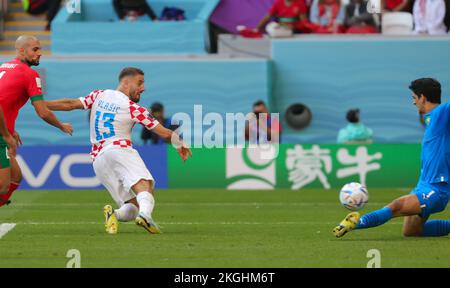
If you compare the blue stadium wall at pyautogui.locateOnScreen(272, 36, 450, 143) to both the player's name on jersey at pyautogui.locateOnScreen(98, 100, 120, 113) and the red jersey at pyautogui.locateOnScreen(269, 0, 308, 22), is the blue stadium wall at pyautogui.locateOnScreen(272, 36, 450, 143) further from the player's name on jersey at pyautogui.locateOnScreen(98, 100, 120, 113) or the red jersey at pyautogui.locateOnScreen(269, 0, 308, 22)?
the player's name on jersey at pyautogui.locateOnScreen(98, 100, 120, 113)

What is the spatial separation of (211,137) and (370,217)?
569 inches

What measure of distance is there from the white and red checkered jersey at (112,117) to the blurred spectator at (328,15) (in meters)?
14.9

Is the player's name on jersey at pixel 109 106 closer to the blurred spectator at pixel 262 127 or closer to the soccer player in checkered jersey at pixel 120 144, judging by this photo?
the soccer player in checkered jersey at pixel 120 144

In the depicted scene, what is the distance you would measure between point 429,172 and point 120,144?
3584mm

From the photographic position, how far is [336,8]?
28.6 metres

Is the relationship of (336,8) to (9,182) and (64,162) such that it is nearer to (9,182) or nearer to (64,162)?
(64,162)

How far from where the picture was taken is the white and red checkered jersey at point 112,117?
14.0 m

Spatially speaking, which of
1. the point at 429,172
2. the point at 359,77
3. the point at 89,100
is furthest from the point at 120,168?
the point at 359,77

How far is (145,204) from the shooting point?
44.4ft

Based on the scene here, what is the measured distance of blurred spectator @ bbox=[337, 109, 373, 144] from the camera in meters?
25.2

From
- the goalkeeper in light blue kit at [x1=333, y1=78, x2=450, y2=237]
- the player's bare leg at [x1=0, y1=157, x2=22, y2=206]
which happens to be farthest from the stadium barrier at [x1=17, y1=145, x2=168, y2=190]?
the goalkeeper in light blue kit at [x1=333, y1=78, x2=450, y2=237]

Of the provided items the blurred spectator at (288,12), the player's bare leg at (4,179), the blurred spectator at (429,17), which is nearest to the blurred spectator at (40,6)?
the blurred spectator at (288,12)

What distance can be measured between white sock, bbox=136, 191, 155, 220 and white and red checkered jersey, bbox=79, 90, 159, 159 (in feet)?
2.35
